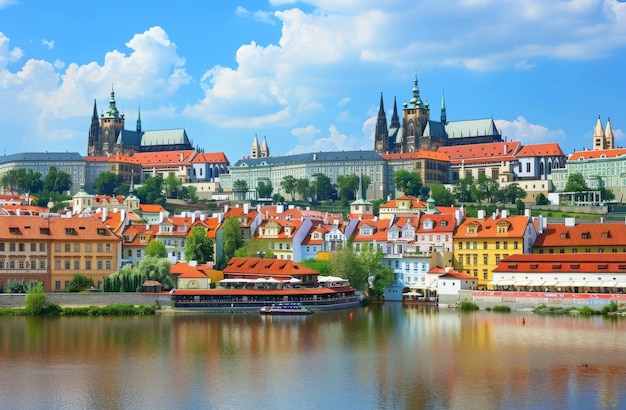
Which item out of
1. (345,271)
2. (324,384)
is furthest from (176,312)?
(324,384)

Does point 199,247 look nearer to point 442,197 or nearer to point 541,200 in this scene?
point 442,197

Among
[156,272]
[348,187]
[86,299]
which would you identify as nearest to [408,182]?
[348,187]

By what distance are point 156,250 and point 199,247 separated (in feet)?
11.1

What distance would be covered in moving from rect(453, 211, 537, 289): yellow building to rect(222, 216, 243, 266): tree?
1737cm

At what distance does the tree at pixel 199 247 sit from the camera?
82.2 metres

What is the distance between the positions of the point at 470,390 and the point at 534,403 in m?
2.99

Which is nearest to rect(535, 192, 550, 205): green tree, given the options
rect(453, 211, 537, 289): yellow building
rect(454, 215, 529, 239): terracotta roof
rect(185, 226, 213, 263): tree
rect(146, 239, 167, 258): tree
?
rect(454, 215, 529, 239): terracotta roof

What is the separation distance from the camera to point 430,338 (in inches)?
2178

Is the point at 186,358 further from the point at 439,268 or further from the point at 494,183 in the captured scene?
the point at 494,183

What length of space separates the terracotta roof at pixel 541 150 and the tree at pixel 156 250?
125m

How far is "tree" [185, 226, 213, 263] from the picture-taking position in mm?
82188

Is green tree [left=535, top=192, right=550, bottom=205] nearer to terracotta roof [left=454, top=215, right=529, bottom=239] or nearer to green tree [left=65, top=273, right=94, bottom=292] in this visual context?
terracotta roof [left=454, top=215, right=529, bottom=239]

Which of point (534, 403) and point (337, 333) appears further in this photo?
point (337, 333)

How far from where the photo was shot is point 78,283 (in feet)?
239
